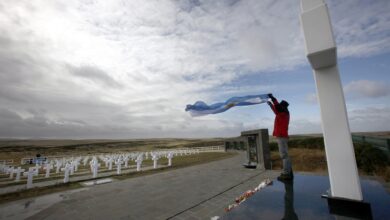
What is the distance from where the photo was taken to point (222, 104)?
7.90 m

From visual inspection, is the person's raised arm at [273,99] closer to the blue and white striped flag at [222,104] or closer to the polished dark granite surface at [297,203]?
the blue and white striped flag at [222,104]

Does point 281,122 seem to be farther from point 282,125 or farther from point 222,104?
point 222,104

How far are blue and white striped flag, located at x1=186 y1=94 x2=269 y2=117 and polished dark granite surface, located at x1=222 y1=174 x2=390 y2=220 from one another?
3.01 meters

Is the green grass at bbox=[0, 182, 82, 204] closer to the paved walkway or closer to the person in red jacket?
the paved walkway

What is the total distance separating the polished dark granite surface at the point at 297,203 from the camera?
3760 mm

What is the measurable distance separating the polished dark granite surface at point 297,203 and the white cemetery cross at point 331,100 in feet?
1.53

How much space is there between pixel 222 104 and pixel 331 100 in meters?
4.21

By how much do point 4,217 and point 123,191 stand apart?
3.58 m

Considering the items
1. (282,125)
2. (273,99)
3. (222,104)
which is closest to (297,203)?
(282,125)

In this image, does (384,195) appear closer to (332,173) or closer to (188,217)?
(332,173)

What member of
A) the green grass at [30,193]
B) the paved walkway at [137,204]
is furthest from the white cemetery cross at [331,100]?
the green grass at [30,193]

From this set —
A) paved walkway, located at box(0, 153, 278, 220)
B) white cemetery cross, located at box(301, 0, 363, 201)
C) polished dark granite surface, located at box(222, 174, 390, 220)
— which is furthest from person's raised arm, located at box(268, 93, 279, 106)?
paved walkway, located at box(0, 153, 278, 220)

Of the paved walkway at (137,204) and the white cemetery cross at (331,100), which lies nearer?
the white cemetery cross at (331,100)

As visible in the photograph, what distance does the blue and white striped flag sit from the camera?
686 cm
